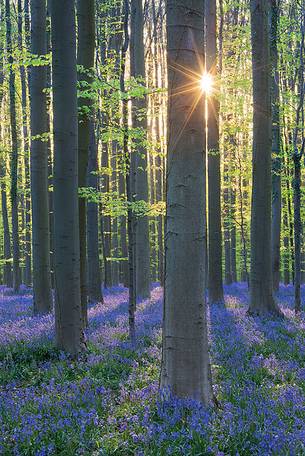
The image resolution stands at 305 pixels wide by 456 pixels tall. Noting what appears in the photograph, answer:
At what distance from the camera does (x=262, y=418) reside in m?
4.92

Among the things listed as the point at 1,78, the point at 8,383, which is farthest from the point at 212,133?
the point at 1,78

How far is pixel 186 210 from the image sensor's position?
204 inches

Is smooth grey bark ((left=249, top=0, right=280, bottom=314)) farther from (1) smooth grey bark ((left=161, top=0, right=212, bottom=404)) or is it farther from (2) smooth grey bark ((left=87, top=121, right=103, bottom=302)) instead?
(1) smooth grey bark ((left=161, top=0, right=212, bottom=404))

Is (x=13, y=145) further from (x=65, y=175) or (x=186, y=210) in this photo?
(x=186, y=210)

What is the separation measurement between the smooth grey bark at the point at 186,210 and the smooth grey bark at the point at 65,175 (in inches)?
117

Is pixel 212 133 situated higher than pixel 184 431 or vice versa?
pixel 212 133

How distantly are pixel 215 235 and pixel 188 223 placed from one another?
9868 millimetres

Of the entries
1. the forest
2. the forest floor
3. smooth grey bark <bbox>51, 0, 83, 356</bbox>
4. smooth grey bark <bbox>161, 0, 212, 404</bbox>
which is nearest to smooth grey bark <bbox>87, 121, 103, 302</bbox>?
the forest

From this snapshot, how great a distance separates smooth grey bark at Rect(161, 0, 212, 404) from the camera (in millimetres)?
Answer: 5180

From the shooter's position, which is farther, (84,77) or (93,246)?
(93,246)

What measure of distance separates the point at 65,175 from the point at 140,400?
3.99m

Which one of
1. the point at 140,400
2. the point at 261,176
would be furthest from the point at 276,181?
the point at 140,400

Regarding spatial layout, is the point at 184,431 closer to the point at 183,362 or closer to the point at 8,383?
the point at 183,362

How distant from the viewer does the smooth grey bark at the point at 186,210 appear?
5180mm
